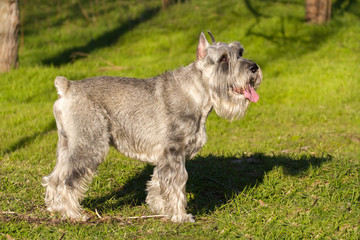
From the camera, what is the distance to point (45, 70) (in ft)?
44.8

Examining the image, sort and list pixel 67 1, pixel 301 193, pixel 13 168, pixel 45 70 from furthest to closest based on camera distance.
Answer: pixel 67 1
pixel 45 70
pixel 13 168
pixel 301 193

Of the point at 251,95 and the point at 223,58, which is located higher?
the point at 223,58

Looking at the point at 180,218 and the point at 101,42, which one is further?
the point at 101,42

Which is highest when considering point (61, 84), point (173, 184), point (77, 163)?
point (61, 84)

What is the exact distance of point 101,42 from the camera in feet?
60.0

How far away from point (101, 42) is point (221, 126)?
823cm

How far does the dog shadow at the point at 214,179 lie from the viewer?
693cm

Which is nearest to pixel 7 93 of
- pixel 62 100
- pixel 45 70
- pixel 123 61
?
pixel 45 70

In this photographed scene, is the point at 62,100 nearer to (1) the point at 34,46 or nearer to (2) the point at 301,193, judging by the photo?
(2) the point at 301,193

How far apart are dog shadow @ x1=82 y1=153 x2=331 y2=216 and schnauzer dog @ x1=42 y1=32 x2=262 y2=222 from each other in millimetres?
746

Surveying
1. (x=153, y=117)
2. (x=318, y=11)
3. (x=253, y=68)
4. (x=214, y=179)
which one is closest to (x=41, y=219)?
(x=153, y=117)

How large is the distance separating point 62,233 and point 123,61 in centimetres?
1111

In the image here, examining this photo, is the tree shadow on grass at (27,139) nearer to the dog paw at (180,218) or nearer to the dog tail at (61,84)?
the dog tail at (61,84)

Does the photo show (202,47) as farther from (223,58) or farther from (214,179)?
(214,179)
